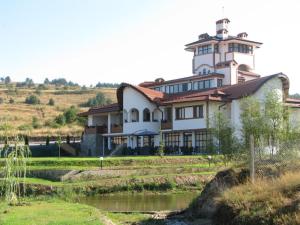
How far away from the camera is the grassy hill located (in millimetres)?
93938

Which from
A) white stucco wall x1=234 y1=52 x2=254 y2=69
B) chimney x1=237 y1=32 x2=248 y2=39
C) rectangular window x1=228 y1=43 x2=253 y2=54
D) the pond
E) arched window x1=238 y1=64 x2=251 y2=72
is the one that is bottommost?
the pond

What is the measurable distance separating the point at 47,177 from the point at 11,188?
2196 centimetres

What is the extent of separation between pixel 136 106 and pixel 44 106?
74.9 m

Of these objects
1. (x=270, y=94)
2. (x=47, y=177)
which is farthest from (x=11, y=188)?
(x=270, y=94)

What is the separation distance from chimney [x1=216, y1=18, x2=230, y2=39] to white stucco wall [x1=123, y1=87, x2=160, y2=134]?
14.7 metres

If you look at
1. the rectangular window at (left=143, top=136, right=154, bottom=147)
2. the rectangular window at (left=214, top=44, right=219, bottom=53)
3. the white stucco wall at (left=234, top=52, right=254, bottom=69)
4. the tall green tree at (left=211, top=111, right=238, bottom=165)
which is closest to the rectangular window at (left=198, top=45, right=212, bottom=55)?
the rectangular window at (left=214, top=44, right=219, bottom=53)

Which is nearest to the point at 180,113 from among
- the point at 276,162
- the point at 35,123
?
the point at 276,162

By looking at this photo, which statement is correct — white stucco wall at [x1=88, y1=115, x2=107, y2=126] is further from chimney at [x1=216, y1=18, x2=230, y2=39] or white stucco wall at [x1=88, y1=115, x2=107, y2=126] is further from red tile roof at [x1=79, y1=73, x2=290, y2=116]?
chimney at [x1=216, y1=18, x2=230, y2=39]

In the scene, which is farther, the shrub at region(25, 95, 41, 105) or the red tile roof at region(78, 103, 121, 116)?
the shrub at region(25, 95, 41, 105)

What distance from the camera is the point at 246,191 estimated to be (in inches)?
803

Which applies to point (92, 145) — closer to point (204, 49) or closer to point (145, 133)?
point (145, 133)

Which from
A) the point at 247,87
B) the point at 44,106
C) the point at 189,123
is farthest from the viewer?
the point at 44,106

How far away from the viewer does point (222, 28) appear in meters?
71.9

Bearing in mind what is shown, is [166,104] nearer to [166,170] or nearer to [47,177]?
[166,170]
